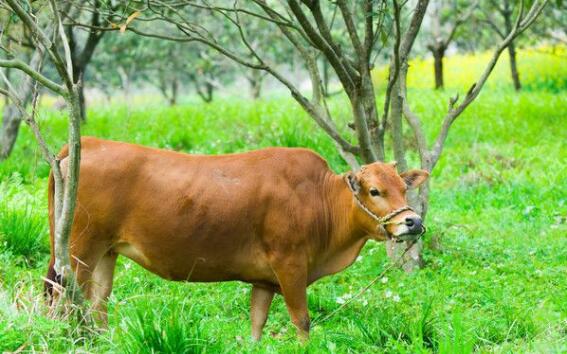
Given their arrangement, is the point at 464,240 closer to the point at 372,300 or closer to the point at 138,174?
the point at 372,300

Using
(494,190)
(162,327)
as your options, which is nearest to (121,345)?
(162,327)

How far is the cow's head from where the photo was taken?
610 centimetres

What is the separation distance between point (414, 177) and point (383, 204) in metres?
0.57

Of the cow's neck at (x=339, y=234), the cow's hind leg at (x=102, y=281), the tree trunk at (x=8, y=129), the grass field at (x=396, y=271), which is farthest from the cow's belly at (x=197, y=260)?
the tree trunk at (x=8, y=129)

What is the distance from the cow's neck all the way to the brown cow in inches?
0.6

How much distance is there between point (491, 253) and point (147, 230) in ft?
12.7

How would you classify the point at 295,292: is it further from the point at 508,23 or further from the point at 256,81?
the point at 256,81

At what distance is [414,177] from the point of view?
6.74m

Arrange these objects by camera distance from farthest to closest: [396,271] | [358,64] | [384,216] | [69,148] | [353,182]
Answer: [396,271] < [358,64] < [353,182] < [384,216] < [69,148]

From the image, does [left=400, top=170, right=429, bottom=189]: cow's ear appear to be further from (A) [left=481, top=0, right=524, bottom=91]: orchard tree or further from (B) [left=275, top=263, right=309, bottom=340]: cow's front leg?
(A) [left=481, top=0, right=524, bottom=91]: orchard tree

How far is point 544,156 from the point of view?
1262 centimetres

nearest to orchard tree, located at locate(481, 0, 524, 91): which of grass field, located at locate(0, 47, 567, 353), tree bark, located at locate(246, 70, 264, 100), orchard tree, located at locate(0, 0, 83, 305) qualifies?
grass field, located at locate(0, 47, 567, 353)

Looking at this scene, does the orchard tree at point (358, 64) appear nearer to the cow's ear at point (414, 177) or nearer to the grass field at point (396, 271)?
the grass field at point (396, 271)

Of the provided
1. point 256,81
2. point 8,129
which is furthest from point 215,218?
point 256,81
